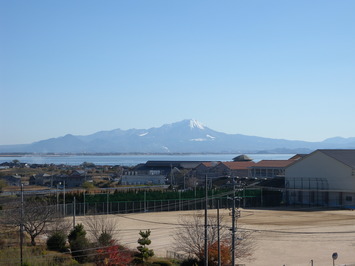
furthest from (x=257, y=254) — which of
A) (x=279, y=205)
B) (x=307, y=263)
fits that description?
(x=279, y=205)

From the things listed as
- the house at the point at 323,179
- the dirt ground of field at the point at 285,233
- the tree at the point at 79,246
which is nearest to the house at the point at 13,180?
the dirt ground of field at the point at 285,233

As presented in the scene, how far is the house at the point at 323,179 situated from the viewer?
52656 mm

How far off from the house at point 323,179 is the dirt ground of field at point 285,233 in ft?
14.1

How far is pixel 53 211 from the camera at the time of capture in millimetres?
29734

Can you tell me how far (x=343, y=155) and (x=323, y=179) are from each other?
3.64m

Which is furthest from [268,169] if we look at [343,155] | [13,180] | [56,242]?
[56,242]

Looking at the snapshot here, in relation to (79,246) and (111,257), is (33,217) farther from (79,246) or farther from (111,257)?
(111,257)

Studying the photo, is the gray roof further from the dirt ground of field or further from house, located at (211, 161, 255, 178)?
house, located at (211, 161, 255, 178)

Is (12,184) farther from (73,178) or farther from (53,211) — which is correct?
(53,211)

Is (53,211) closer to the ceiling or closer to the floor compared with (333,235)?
closer to the ceiling

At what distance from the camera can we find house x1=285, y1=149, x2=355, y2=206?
5266cm

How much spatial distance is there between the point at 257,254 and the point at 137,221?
1709 cm

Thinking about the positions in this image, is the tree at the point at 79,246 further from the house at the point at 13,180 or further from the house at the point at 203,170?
the house at the point at 203,170

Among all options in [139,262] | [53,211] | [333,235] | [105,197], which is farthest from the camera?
[105,197]
